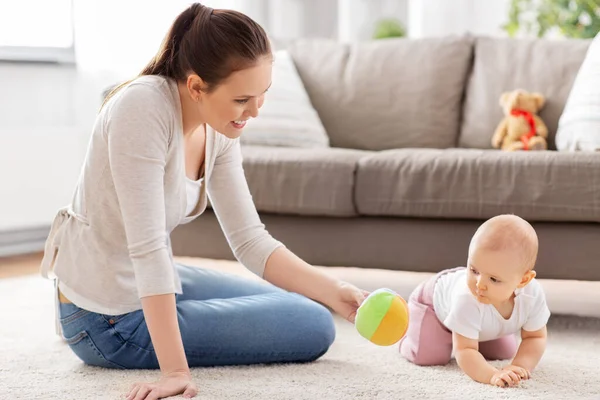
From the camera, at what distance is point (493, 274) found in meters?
1.54

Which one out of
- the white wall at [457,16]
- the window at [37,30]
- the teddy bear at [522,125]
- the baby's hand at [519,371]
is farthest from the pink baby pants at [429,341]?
the white wall at [457,16]

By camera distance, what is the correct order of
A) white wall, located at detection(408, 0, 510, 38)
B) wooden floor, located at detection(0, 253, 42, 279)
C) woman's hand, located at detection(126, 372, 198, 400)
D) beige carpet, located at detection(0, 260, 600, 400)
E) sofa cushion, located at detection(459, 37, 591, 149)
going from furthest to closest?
1. white wall, located at detection(408, 0, 510, 38)
2. wooden floor, located at detection(0, 253, 42, 279)
3. sofa cushion, located at detection(459, 37, 591, 149)
4. beige carpet, located at detection(0, 260, 600, 400)
5. woman's hand, located at detection(126, 372, 198, 400)

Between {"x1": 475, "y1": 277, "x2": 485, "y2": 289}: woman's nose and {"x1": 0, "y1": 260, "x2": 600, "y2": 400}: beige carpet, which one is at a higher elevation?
{"x1": 475, "y1": 277, "x2": 485, "y2": 289}: woman's nose

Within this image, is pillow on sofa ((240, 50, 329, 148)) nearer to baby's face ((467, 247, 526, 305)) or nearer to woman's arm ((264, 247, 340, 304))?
woman's arm ((264, 247, 340, 304))

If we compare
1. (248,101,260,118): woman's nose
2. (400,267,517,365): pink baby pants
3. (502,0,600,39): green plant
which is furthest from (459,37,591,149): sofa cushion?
(248,101,260,118): woman's nose

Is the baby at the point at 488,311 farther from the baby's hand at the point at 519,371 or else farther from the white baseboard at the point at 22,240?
the white baseboard at the point at 22,240

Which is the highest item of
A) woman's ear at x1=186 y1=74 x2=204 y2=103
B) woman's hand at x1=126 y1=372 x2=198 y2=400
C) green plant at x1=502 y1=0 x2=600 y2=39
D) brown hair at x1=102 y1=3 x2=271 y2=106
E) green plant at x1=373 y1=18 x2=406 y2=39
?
brown hair at x1=102 y1=3 x2=271 y2=106

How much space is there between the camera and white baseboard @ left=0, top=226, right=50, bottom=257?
3484 mm

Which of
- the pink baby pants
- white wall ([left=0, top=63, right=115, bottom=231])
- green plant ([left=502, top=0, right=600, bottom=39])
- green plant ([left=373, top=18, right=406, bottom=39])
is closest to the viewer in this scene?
the pink baby pants

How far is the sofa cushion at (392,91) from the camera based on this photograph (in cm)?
295

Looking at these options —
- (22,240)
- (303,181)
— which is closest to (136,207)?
(303,181)

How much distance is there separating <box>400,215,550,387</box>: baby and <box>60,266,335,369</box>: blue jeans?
21 cm

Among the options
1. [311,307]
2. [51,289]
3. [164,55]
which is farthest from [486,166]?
[51,289]

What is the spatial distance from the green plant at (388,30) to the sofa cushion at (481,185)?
1.94 m
